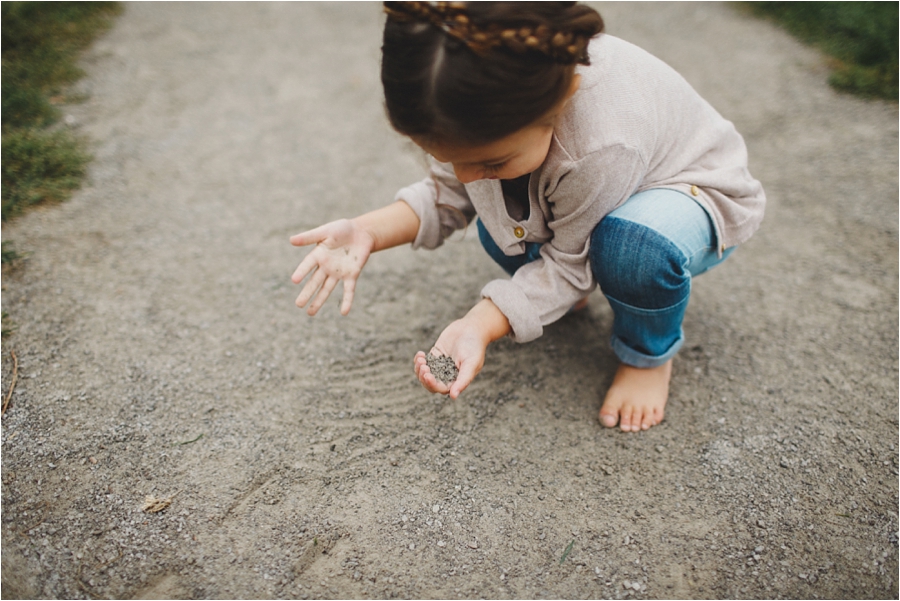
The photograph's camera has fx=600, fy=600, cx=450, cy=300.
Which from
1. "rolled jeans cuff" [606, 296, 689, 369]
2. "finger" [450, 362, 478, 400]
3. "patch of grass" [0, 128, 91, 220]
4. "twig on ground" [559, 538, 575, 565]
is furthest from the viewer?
"patch of grass" [0, 128, 91, 220]

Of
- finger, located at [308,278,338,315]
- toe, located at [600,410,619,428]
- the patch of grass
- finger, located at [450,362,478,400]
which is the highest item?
finger, located at [308,278,338,315]

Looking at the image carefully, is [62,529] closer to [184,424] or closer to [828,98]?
[184,424]

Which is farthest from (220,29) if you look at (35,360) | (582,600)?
(582,600)

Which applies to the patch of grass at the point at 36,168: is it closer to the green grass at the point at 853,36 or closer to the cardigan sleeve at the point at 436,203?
the cardigan sleeve at the point at 436,203

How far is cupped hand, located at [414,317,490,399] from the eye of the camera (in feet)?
3.86

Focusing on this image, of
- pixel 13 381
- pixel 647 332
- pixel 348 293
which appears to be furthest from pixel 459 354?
pixel 13 381

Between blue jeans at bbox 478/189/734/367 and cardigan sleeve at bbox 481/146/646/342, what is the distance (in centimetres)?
4

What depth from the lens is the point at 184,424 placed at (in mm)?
1491

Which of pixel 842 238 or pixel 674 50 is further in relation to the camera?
pixel 674 50

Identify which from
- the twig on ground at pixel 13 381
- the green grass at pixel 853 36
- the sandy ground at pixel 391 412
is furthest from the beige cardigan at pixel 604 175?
the green grass at pixel 853 36

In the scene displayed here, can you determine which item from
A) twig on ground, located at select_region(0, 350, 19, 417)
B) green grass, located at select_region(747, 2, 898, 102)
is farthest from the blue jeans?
green grass, located at select_region(747, 2, 898, 102)

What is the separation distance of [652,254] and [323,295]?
0.73 m

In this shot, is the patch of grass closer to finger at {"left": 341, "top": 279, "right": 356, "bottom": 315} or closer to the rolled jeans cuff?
finger at {"left": 341, "top": 279, "right": 356, "bottom": 315}

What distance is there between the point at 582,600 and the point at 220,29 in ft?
10.8
